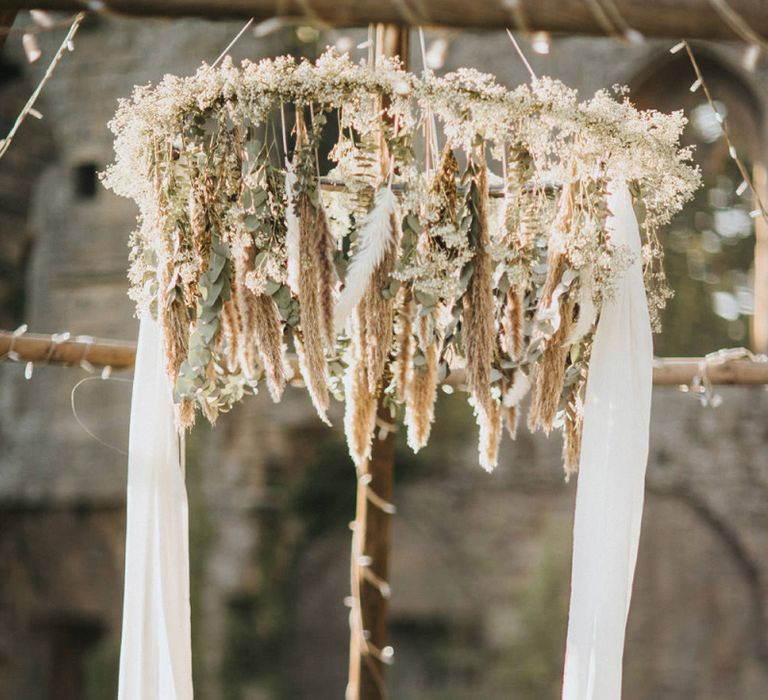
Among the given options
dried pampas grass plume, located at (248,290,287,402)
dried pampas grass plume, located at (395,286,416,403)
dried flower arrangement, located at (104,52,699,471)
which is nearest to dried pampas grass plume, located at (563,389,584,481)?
dried flower arrangement, located at (104,52,699,471)

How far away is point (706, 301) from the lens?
20.8ft

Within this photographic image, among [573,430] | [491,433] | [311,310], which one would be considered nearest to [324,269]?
[311,310]

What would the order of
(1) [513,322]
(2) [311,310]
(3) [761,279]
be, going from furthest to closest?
(3) [761,279], (1) [513,322], (2) [311,310]

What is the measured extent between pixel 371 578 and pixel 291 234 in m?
1.36

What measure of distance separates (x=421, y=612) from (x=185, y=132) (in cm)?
458

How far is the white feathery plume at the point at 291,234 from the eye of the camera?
2416mm

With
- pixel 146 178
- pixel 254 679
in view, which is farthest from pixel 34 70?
pixel 146 178

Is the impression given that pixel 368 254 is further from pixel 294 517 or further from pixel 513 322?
pixel 294 517

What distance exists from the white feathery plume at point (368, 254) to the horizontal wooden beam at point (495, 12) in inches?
42.7

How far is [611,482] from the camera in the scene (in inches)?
96.0

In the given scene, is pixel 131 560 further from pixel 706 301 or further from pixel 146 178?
pixel 706 301

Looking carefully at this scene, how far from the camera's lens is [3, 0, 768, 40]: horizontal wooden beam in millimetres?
1316

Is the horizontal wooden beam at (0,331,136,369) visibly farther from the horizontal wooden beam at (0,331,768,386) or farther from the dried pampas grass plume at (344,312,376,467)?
the dried pampas grass plume at (344,312,376,467)

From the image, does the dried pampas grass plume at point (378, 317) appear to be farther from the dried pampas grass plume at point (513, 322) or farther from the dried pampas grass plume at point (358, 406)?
the dried pampas grass plume at point (513, 322)
